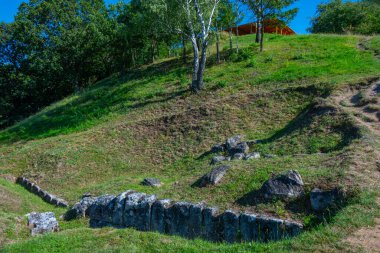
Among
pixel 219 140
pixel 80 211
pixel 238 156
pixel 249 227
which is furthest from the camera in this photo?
pixel 219 140

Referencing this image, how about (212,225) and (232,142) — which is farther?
(232,142)

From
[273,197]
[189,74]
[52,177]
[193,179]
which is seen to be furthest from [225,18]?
[273,197]

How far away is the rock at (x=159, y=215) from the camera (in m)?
9.09

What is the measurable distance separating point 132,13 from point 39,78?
1172cm

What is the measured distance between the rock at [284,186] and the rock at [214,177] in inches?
68.2

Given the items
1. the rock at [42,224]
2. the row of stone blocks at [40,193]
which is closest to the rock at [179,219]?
the rock at [42,224]

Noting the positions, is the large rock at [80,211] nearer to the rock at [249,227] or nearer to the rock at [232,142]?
the rock at [249,227]

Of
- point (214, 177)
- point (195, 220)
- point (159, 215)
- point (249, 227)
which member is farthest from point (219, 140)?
point (249, 227)

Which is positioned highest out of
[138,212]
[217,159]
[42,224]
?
[217,159]

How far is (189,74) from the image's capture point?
26.0 m

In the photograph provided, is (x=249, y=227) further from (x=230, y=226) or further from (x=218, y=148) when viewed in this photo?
(x=218, y=148)

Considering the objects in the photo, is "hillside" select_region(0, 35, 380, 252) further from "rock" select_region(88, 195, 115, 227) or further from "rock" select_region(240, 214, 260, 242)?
"rock" select_region(240, 214, 260, 242)

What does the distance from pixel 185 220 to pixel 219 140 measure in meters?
7.69

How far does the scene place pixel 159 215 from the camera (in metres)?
9.19
